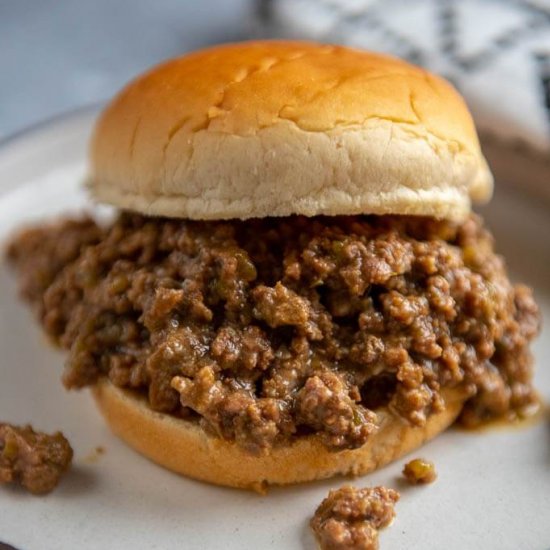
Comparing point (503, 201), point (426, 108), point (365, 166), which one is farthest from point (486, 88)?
point (365, 166)

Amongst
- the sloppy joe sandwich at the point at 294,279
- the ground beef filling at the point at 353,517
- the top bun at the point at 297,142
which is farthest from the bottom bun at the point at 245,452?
the top bun at the point at 297,142

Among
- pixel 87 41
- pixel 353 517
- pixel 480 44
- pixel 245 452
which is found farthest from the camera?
pixel 87 41

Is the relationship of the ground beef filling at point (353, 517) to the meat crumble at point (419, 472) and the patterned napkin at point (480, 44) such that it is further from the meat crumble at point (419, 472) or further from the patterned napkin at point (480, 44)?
the patterned napkin at point (480, 44)

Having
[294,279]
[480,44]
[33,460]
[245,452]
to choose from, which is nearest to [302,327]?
[294,279]

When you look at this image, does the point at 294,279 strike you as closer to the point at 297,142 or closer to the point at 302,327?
the point at 302,327

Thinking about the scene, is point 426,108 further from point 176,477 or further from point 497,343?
point 176,477

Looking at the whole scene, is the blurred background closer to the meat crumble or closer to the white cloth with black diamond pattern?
the white cloth with black diamond pattern
